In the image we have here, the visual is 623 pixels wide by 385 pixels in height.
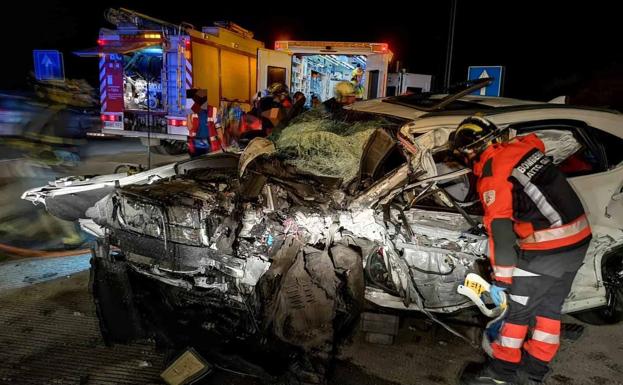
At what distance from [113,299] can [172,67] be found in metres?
7.23

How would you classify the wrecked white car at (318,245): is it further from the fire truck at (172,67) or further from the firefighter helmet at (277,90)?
the fire truck at (172,67)

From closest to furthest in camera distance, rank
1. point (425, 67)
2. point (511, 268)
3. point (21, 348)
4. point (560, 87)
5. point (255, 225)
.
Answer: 1. point (511, 268)
2. point (255, 225)
3. point (21, 348)
4. point (560, 87)
5. point (425, 67)

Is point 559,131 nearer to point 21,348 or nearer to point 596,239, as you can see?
point 596,239

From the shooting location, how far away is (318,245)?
2814mm

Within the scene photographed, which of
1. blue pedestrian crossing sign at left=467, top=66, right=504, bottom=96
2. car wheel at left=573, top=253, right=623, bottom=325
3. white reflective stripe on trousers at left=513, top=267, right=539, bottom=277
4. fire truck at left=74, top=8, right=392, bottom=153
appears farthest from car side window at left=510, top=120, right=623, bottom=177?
fire truck at left=74, top=8, right=392, bottom=153

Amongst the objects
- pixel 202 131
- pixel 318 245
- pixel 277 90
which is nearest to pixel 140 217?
pixel 318 245

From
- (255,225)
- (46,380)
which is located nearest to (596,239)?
(255,225)

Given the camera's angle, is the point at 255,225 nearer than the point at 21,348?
Yes

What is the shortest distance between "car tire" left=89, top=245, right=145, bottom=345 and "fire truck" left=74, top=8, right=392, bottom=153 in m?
6.29

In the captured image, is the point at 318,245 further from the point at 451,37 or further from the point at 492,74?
the point at 451,37

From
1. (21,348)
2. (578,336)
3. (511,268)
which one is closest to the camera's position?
(511,268)

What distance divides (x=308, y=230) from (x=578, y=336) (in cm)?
220

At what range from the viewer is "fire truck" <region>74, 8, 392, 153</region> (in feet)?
29.8

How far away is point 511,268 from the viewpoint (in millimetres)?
2547
